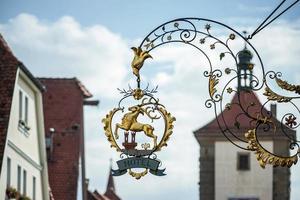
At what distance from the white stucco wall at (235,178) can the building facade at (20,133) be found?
153 feet

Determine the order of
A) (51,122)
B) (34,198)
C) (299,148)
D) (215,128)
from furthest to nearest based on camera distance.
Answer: (215,128), (51,122), (34,198), (299,148)

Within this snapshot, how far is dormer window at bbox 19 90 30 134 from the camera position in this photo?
44412 mm

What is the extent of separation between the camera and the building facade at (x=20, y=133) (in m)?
41.5

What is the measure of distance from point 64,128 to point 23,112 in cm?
1190

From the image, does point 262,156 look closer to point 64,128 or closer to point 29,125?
point 29,125

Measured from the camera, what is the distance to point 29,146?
46375mm

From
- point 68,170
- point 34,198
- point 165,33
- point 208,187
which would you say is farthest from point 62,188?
point 208,187

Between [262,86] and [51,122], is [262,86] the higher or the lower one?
the lower one

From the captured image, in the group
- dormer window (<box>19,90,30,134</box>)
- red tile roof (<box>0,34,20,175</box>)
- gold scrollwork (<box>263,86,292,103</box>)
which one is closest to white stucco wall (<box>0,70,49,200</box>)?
dormer window (<box>19,90,30,134</box>)

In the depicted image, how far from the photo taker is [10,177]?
4222cm

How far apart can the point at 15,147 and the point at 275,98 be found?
24.6m

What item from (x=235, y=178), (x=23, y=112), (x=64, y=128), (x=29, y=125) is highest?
(x=235, y=178)

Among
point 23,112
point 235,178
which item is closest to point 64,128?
point 23,112

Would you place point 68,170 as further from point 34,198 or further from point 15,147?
point 15,147
